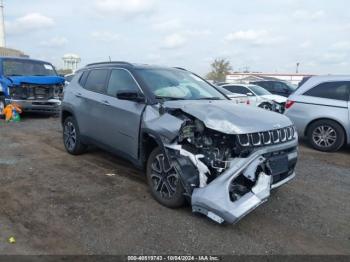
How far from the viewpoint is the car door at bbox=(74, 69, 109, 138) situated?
18.3 feet

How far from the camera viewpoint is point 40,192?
4750 millimetres

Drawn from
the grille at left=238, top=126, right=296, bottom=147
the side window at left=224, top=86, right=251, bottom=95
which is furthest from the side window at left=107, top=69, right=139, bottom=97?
the side window at left=224, top=86, right=251, bottom=95

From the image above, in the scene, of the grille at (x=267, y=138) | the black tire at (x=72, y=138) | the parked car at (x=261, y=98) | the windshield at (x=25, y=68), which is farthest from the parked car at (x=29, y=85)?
the grille at (x=267, y=138)

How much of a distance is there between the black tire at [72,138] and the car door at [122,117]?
1138mm

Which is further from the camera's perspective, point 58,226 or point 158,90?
point 158,90

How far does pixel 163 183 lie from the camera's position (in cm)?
430

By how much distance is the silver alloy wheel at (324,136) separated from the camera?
25.6 feet

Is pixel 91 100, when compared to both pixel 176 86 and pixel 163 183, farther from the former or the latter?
pixel 163 183

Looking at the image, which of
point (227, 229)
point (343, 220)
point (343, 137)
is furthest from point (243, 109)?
point (343, 137)

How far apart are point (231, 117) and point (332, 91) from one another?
5.15 meters

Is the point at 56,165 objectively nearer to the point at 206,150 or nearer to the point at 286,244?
the point at 206,150

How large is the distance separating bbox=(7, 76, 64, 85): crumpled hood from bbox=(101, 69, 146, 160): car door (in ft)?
22.6

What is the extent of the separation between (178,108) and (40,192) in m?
2.32

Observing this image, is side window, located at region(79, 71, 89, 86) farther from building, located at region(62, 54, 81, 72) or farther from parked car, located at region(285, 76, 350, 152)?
building, located at region(62, 54, 81, 72)
